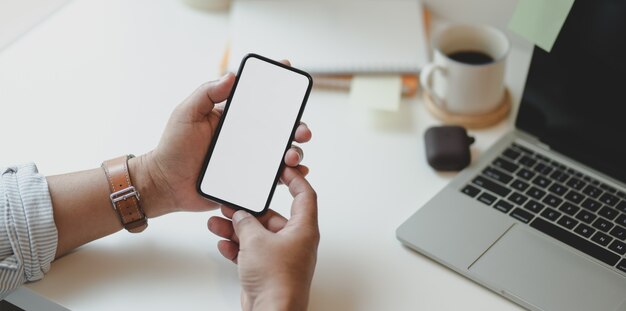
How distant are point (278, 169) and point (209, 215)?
0.13 metres

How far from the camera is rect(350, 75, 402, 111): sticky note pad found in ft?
3.45

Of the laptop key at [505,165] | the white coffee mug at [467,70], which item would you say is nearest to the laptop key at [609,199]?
the laptop key at [505,165]

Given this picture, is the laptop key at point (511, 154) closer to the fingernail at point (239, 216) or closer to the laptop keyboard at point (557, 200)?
the laptop keyboard at point (557, 200)

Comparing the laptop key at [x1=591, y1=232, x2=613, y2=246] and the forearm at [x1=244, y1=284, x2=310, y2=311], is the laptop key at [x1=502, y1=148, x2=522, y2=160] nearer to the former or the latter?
the laptop key at [x1=591, y1=232, x2=613, y2=246]

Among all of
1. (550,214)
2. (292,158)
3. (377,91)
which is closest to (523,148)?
(550,214)

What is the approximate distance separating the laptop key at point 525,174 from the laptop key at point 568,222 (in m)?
0.08

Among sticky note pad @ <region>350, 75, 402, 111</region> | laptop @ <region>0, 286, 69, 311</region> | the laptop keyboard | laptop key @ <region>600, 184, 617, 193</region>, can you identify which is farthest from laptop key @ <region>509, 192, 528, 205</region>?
laptop @ <region>0, 286, 69, 311</region>

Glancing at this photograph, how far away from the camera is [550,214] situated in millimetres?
888

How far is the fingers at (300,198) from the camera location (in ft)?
2.65

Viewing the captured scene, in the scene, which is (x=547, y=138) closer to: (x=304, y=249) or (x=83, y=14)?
(x=304, y=249)

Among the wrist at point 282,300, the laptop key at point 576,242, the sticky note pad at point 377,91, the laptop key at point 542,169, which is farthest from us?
the sticky note pad at point 377,91

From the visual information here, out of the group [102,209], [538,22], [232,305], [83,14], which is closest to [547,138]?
[538,22]

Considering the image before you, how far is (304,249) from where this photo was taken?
0.77 meters

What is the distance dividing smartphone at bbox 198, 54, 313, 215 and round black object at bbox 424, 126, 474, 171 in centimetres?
21
